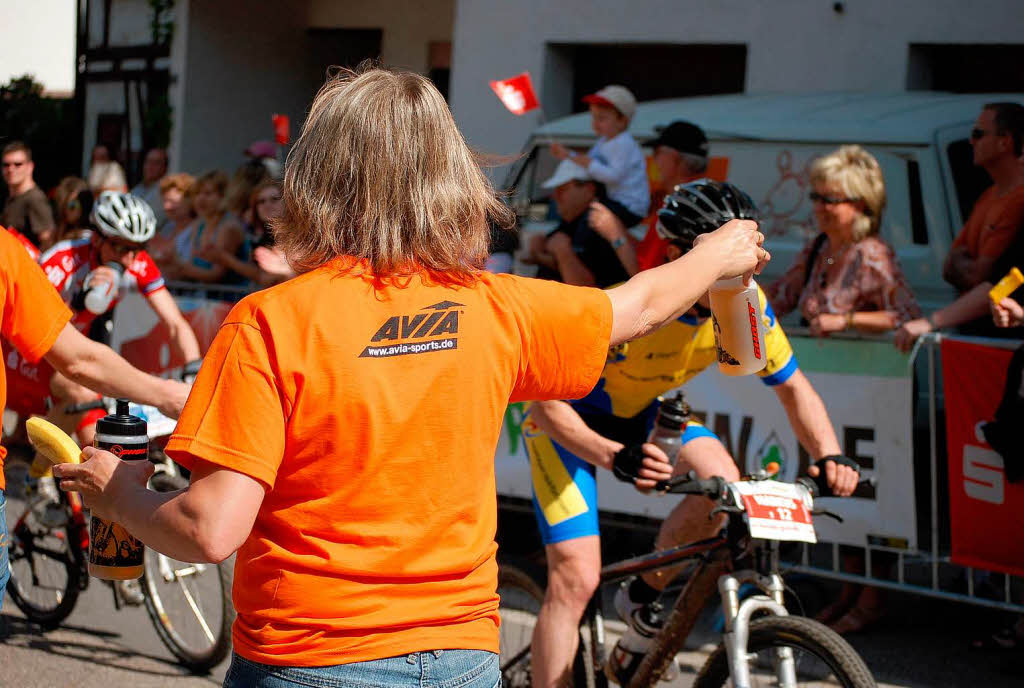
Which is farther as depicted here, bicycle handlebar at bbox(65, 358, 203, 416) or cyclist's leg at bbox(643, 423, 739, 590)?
bicycle handlebar at bbox(65, 358, 203, 416)

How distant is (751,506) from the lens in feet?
12.2

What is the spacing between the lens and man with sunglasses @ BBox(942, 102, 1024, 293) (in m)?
6.39

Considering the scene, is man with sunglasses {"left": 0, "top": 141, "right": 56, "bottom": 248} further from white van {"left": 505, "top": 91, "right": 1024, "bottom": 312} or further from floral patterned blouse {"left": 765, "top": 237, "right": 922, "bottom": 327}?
floral patterned blouse {"left": 765, "top": 237, "right": 922, "bottom": 327}

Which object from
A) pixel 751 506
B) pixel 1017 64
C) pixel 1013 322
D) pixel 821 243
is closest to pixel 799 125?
pixel 821 243

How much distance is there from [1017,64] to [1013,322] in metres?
7.36

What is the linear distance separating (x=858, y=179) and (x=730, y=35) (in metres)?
7.24

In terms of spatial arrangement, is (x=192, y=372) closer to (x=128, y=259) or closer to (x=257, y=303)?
(x=128, y=259)

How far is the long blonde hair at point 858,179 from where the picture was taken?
21.2 ft

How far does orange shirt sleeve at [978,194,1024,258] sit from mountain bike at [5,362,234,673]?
4.03 meters

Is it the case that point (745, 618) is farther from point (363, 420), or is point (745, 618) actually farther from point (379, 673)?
point (363, 420)

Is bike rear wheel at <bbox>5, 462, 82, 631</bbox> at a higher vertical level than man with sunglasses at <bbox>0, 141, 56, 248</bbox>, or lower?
lower

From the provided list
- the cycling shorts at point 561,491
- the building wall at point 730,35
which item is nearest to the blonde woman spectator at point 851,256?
the cycling shorts at point 561,491

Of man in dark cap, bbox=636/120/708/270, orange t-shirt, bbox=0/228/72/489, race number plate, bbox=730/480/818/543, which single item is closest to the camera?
orange t-shirt, bbox=0/228/72/489

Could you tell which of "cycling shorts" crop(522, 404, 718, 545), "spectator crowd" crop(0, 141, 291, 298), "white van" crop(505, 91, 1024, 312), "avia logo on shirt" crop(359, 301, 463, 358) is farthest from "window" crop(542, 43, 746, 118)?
"avia logo on shirt" crop(359, 301, 463, 358)
